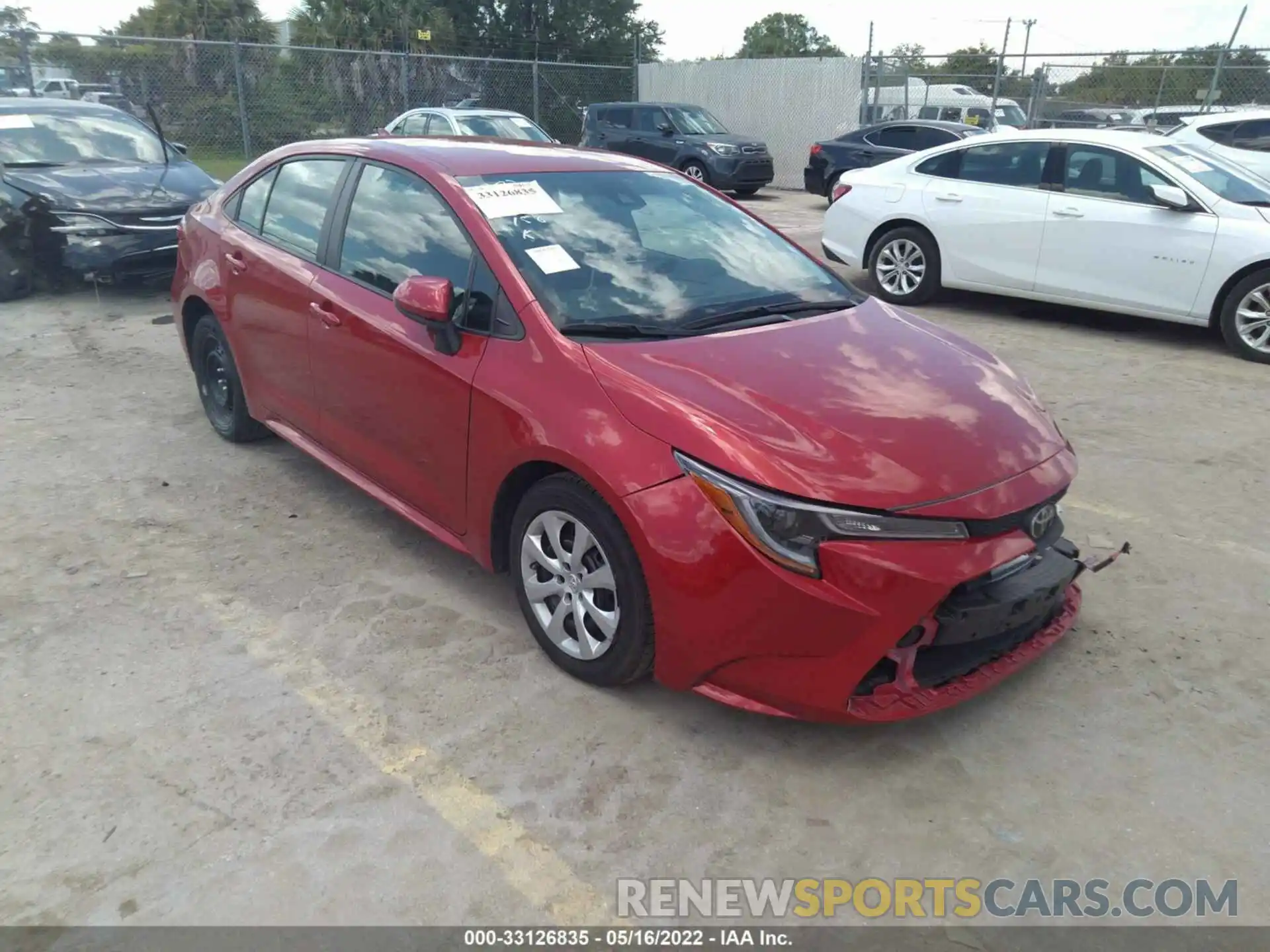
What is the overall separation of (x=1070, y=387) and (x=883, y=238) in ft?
9.53

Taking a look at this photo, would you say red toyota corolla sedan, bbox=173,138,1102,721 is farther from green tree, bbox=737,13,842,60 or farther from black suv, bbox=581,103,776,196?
green tree, bbox=737,13,842,60

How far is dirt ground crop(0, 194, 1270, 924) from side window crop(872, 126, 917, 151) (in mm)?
11858

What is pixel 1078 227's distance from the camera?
743 cm

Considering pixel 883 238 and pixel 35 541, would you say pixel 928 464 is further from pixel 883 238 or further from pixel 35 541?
pixel 883 238

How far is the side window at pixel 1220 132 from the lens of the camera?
38.4ft

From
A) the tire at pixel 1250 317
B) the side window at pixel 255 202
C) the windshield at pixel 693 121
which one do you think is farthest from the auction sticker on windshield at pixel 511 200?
the windshield at pixel 693 121

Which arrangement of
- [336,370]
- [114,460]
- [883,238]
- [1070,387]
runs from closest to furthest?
[336,370] → [114,460] → [1070,387] → [883,238]

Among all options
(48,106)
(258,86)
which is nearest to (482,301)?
(48,106)

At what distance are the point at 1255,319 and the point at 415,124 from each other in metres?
11.6

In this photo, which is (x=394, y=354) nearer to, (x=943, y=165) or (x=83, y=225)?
(x=83, y=225)

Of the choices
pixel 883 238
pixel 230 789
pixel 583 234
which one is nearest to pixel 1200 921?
pixel 230 789

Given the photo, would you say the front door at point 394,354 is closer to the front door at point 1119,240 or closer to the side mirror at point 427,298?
the side mirror at point 427,298

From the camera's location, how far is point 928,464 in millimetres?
2732

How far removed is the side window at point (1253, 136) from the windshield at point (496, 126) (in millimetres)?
Answer: 8798
